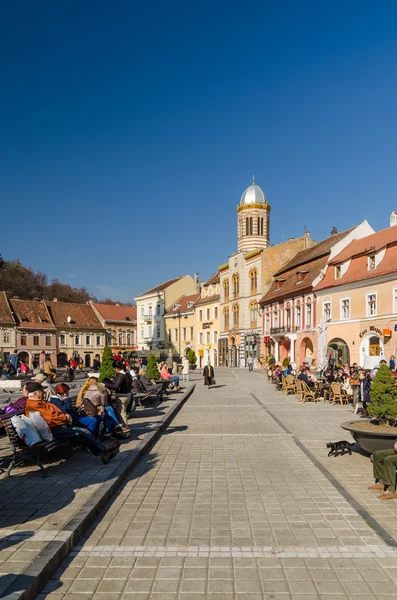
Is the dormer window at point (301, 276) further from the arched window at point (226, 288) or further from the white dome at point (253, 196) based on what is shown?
the white dome at point (253, 196)

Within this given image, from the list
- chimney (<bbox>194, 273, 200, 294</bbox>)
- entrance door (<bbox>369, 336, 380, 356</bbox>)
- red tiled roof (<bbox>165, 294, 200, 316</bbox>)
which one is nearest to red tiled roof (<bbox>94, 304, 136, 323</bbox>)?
red tiled roof (<bbox>165, 294, 200, 316</bbox>)

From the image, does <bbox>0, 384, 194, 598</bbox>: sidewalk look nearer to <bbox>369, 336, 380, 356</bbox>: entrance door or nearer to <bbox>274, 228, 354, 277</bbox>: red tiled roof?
<bbox>369, 336, 380, 356</bbox>: entrance door

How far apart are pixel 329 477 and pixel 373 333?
83.9ft

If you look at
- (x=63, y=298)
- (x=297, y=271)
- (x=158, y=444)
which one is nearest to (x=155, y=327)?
(x=63, y=298)

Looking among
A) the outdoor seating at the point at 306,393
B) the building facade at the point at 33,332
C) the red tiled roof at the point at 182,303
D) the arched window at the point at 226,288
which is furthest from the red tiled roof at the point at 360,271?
the building facade at the point at 33,332

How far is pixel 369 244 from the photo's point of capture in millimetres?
36312

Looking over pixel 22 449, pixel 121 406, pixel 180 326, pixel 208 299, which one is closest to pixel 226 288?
pixel 208 299

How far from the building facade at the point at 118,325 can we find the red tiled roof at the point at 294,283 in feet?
101

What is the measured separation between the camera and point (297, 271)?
1834 inches

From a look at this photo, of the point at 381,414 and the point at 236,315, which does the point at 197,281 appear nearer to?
the point at 236,315

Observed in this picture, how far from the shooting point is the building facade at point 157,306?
78.4 m

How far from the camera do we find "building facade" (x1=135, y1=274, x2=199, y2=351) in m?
78.4

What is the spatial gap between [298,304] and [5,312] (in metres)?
38.0

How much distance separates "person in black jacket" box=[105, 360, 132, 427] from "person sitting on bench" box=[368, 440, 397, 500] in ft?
18.3
